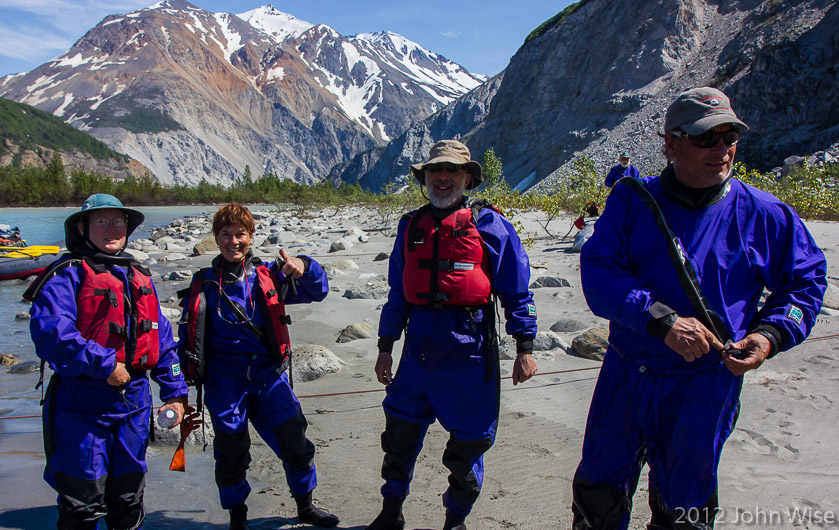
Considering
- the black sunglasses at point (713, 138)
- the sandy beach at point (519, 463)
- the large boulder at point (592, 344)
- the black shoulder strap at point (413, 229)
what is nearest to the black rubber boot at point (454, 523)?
the sandy beach at point (519, 463)

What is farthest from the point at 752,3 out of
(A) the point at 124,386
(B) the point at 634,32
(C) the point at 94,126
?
(C) the point at 94,126

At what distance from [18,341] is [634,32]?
5930 cm

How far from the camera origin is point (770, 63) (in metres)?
40.1

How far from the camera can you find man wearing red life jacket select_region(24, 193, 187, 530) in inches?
99.7

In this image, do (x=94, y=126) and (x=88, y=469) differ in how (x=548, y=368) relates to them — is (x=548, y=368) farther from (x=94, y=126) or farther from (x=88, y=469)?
(x=94, y=126)

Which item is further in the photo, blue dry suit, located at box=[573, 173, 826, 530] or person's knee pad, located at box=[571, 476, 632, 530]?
person's knee pad, located at box=[571, 476, 632, 530]

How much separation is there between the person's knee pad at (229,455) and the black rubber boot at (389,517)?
757mm

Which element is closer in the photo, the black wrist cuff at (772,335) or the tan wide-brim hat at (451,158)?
the black wrist cuff at (772,335)

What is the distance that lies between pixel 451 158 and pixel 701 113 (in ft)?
4.15

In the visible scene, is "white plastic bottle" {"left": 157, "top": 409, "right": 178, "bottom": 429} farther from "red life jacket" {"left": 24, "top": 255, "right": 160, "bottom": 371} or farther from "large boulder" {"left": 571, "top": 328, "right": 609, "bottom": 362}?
"large boulder" {"left": 571, "top": 328, "right": 609, "bottom": 362}

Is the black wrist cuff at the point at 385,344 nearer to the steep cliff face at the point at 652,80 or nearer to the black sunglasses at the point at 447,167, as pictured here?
the black sunglasses at the point at 447,167

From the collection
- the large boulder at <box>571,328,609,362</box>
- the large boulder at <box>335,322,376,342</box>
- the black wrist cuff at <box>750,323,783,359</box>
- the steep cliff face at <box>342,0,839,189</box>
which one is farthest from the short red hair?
the steep cliff face at <box>342,0,839,189</box>

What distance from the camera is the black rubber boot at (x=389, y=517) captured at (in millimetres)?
3035

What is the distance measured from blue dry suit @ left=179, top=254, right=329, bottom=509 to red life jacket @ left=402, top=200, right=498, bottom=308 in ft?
1.62
